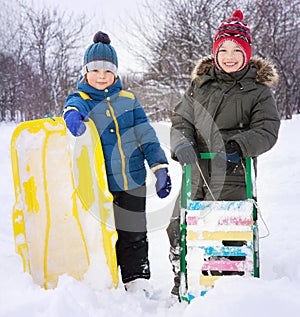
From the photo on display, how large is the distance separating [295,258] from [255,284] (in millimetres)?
1130

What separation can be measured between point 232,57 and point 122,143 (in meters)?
0.85

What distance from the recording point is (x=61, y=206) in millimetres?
2336

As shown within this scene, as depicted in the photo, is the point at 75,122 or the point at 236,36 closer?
the point at 75,122

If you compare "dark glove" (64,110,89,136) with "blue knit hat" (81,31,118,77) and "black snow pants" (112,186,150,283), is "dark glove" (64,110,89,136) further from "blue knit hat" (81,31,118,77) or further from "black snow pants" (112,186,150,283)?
"black snow pants" (112,186,150,283)

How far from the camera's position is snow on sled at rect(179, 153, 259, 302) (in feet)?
6.84

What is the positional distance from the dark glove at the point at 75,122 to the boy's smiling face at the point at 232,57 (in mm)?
916

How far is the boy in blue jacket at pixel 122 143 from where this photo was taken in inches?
92.5

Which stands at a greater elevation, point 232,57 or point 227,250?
point 232,57

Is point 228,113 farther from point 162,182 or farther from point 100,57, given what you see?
point 100,57

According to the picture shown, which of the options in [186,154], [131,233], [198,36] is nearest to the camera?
[186,154]

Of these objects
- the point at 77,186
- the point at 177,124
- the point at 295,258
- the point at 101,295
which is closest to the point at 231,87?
the point at 177,124

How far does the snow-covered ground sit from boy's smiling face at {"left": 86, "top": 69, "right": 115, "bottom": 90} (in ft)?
3.83

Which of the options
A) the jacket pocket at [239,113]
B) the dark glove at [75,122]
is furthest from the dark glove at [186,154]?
the dark glove at [75,122]

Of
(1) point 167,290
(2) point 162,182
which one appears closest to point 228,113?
(2) point 162,182
